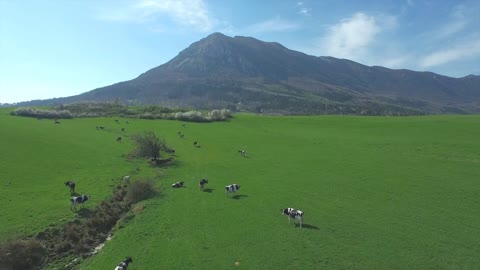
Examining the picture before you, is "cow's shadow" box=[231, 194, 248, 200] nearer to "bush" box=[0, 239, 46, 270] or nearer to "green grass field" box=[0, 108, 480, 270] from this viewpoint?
"green grass field" box=[0, 108, 480, 270]

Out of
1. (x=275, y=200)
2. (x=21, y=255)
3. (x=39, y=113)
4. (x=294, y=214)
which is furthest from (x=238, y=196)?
(x=39, y=113)

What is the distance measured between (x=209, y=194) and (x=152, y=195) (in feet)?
22.3

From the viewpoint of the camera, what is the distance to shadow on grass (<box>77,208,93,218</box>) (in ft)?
123

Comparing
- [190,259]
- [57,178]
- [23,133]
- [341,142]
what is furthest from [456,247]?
[23,133]

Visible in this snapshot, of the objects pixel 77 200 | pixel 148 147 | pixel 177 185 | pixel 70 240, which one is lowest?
pixel 70 240

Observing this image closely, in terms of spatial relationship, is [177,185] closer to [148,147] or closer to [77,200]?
[77,200]

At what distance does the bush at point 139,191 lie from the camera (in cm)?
4356

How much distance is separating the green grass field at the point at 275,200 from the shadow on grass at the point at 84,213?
43.9 inches

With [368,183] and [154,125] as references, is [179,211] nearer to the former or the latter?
[368,183]

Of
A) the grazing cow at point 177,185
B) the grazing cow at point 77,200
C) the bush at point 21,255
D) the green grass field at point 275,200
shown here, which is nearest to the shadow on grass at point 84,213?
the grazing cow at point 77,200

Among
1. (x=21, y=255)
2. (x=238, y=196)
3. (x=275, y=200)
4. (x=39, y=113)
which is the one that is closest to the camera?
(x=21, y=255)

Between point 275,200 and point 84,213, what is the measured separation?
66.3 ft

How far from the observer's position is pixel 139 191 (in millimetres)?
43781

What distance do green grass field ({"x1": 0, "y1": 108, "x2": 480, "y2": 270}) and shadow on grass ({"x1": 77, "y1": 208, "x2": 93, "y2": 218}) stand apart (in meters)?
1.11
